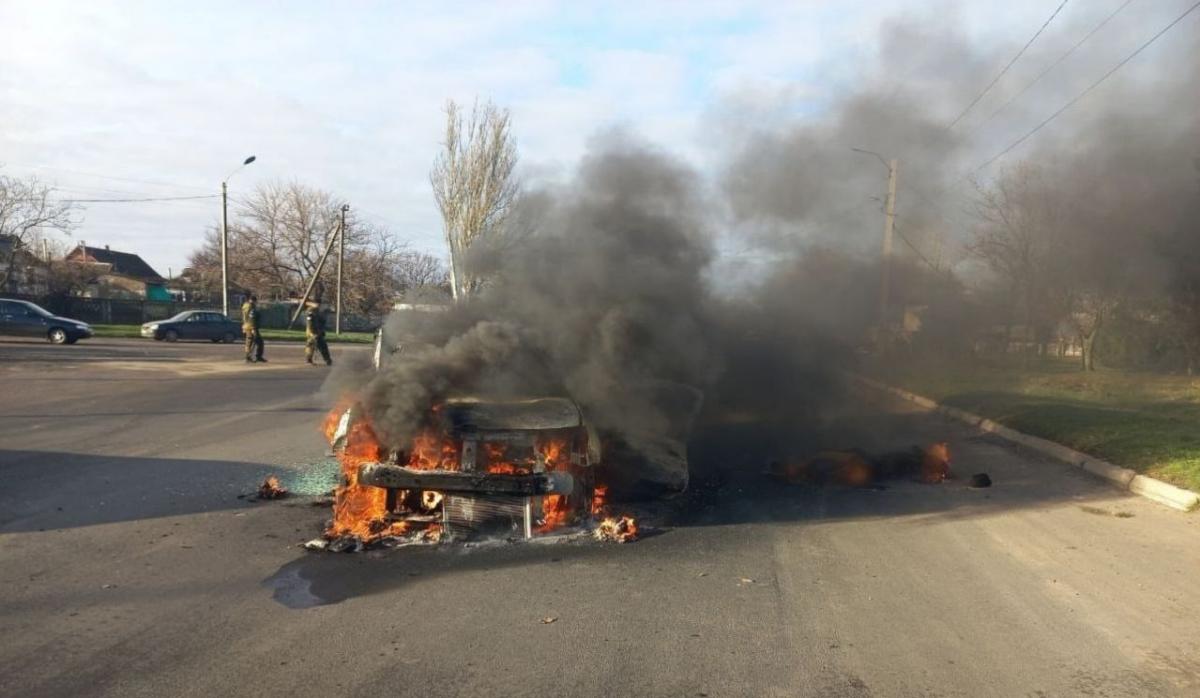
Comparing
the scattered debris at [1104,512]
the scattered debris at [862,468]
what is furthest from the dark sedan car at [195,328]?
the scattered debris at [1104,512]

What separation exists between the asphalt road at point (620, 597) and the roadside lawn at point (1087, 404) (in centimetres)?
109

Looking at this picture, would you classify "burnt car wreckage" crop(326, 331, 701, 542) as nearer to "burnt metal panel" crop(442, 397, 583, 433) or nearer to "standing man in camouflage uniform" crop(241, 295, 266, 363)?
"burnt metal panel" crop(442, 397, 583, 433)

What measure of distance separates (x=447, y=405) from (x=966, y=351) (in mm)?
19212

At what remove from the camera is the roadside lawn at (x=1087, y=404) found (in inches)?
363

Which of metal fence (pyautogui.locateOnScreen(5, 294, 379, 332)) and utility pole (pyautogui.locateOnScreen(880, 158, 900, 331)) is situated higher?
utility pole (pyautogui.locateOnScreen(880, 158, 900, 331))

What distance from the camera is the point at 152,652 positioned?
3887 mm

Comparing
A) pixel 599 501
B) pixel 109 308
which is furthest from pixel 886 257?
pixel 109 308

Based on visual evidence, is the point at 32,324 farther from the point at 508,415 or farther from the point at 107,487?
the point at 508,415

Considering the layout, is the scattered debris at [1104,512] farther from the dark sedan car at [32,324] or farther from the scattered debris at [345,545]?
the dark sedan car at [32,324]

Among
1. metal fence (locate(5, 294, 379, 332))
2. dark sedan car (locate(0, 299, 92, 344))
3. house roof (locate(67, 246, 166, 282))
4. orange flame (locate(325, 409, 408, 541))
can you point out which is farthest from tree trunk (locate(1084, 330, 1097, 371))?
house roof (locate(67, 246, 166, 282))

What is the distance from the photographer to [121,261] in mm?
84438

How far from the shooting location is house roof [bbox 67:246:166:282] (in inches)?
3123

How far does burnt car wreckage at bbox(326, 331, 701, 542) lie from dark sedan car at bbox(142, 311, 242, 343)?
30.8 meters

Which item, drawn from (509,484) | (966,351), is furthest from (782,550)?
(966,351)
